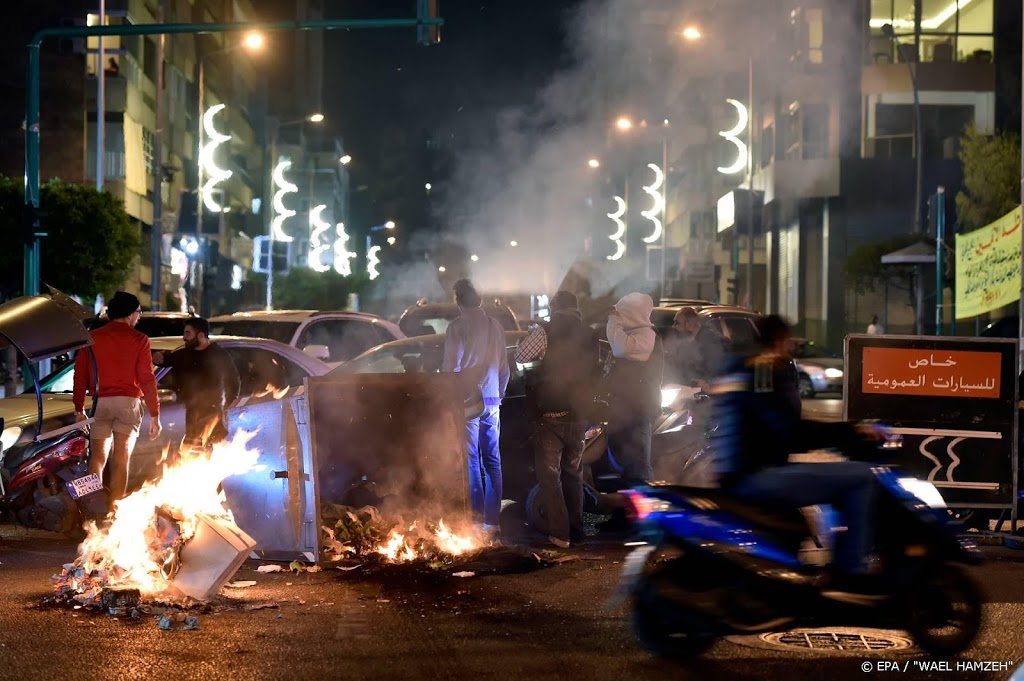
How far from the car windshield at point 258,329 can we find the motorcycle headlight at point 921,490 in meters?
9.75

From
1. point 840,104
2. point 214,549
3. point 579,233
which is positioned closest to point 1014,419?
point 214,549

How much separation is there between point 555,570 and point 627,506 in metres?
2.20

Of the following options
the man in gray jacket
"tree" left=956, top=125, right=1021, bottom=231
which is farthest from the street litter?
"tree" left=956, top=125, right=1021, bottom=231

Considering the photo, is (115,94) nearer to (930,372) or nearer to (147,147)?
(147,147)

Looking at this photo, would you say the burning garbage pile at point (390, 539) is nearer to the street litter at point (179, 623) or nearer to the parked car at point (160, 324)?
the street litter at point (179, 623)

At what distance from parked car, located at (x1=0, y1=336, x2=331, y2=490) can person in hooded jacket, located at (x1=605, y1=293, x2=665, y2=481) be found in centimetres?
257

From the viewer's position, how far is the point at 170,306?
125ft

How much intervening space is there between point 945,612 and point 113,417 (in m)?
5.78

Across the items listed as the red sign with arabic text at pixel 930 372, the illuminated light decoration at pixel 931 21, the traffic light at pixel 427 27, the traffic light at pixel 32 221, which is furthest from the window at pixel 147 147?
the red sign with arabic text at pixel 930 372

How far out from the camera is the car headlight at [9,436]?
9.79 m

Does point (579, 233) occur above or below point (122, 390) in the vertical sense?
above

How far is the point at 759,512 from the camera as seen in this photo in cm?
561

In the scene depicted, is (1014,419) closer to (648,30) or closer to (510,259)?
(648,30)

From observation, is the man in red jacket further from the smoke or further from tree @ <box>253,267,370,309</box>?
tree @ <box>253,267,370,309</box>
